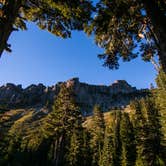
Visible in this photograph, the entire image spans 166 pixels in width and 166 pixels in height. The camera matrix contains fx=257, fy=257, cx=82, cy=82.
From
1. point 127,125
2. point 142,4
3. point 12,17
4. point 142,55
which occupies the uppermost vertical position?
point 127,125

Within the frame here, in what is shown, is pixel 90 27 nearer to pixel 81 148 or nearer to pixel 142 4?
pixel 142 4

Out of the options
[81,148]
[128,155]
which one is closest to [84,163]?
[81,148]

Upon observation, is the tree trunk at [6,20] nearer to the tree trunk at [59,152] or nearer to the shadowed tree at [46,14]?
the shadowed tree at [46,14]

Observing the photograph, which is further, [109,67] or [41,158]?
[41,158]

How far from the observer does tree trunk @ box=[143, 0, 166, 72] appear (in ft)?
32.8

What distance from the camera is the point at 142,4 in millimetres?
12312

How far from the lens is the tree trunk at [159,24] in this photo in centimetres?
999

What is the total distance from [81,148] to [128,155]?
14.3 m

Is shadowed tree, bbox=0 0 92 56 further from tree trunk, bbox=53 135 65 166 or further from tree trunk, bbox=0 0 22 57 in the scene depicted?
tree trunk, bbox=53 135 65 166

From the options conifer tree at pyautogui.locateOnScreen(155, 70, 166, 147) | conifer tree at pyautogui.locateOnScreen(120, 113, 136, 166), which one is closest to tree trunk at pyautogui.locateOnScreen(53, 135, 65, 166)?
conifer tree at pyautogui.locateOnScreen(155, 70, 166, 147)

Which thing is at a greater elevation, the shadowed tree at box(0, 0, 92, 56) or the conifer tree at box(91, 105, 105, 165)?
the conifer tree at box(91, 105, 105, 165)

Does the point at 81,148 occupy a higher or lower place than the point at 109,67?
higher

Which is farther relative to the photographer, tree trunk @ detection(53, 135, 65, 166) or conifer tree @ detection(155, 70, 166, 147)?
conifer tree @ detection(155, 70, 166, 147)

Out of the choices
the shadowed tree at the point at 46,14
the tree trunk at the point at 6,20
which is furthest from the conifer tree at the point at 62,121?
the tree trunk at the point at 6,20
